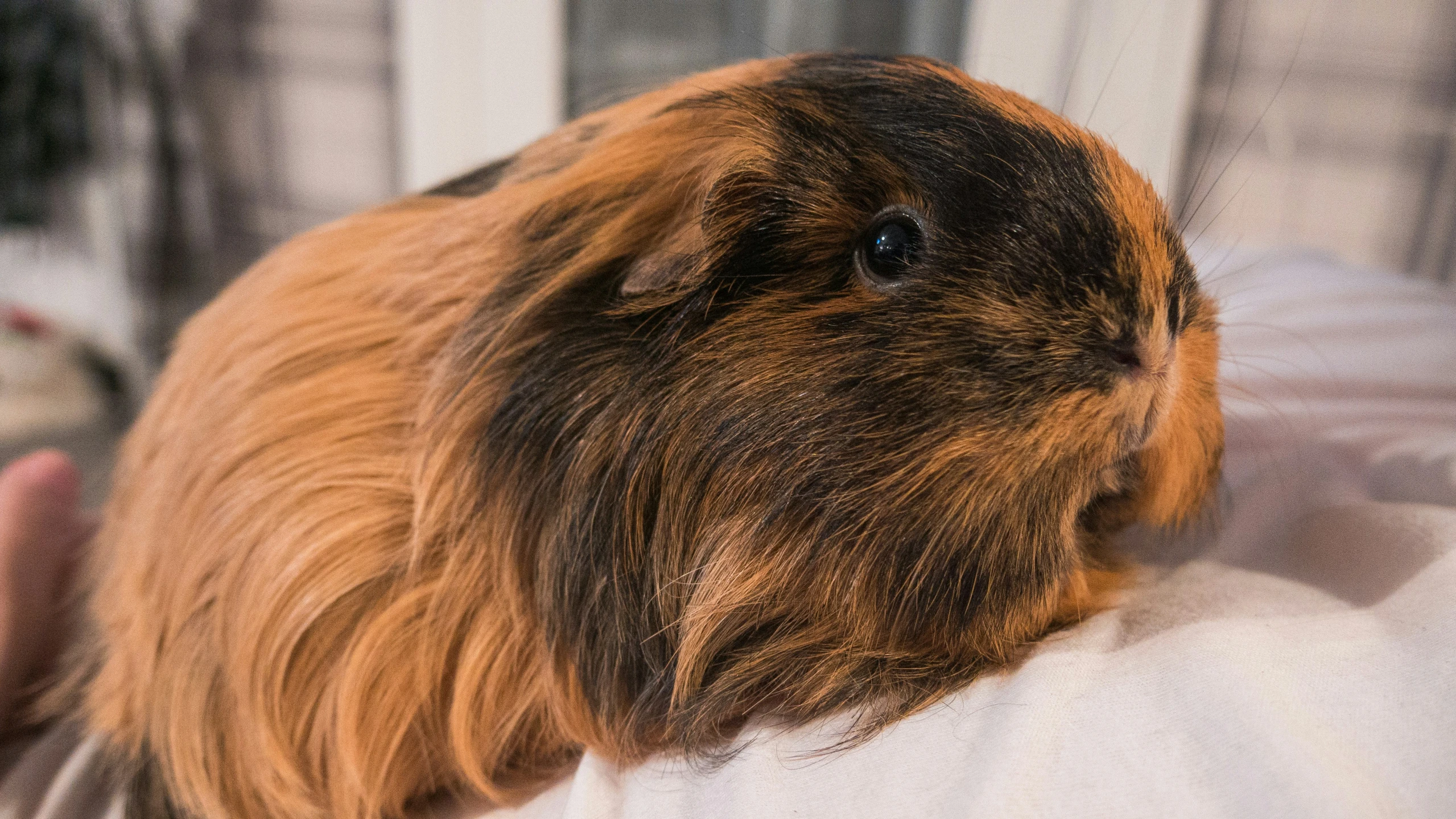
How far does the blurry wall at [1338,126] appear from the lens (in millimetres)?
1059

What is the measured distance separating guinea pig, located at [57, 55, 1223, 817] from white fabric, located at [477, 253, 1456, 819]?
39 millimetres

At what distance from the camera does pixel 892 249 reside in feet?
1.72

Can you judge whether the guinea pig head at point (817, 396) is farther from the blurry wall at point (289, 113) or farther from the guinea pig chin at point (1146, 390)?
the blurry wall at point (289, 113)

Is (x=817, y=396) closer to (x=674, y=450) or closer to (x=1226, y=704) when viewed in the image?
(x=674, y=450)

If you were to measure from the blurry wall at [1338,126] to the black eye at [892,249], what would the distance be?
0.71 metres

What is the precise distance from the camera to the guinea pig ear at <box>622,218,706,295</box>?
0.53 metres

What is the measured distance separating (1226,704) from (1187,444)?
196 millimetres

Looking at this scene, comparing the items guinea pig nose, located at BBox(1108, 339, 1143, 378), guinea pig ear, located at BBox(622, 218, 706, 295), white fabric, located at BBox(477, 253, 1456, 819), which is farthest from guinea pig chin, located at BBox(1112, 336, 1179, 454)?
guinea pig ear, located at BBox(622, 218, 706, 295)

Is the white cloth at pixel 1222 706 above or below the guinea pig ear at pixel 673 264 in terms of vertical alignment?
below

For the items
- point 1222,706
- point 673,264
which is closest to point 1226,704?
point 1222,706

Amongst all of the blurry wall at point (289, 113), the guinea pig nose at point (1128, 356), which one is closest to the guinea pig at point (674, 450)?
the guinea pig nose at point (1128, 356)

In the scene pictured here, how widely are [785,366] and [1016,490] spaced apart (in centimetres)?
16

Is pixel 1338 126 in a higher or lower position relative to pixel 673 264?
higher

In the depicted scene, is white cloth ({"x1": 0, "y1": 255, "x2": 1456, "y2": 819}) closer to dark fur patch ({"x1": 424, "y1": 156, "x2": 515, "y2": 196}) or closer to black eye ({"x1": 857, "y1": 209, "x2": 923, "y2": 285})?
black eye ({"x1": 857, "y1": 209, "x2": 923, "y2": 285})
